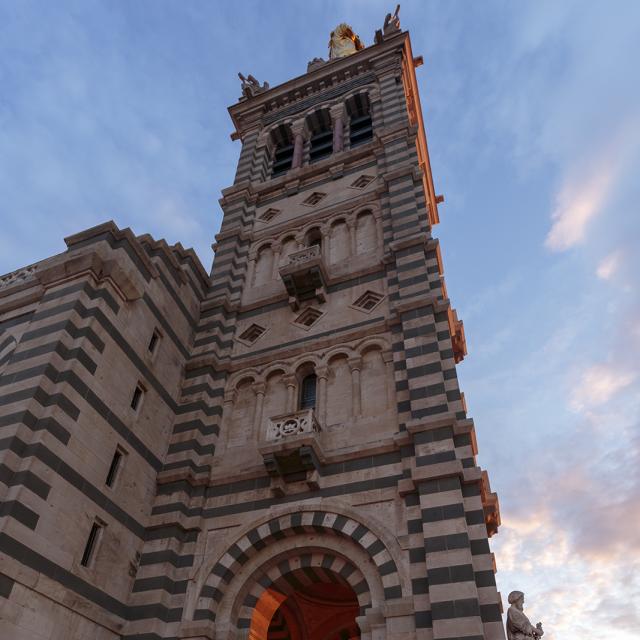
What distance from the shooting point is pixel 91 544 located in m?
13.5

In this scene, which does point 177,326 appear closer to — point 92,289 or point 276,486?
point 92,289

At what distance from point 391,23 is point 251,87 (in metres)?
8.40

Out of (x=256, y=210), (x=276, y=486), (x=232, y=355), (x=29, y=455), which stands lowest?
(x=29, y=455)

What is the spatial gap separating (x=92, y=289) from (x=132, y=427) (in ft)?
12.2

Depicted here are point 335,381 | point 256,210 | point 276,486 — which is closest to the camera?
point 276,486

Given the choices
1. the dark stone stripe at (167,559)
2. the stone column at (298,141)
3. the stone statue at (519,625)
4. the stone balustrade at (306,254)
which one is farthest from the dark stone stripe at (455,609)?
the stone column at (298,141)

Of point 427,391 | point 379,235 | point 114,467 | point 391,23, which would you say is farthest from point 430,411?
point 391,23

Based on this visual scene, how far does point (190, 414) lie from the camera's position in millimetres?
17812

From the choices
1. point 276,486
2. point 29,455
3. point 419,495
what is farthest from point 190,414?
point 419,495

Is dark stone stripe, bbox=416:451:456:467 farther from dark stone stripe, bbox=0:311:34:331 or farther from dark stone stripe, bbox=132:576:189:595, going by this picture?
dark stone stripe, bbox=0:311:34:331

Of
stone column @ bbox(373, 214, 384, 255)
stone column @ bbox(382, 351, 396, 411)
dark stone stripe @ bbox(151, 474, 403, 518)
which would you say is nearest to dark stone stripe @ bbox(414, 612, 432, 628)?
dark stone stripe @ bbox(151, 474, 403, 518)

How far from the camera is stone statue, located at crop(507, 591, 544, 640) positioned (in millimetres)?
11336

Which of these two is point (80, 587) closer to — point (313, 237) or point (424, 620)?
point (424, 620)

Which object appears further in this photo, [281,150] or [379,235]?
[281,150]
